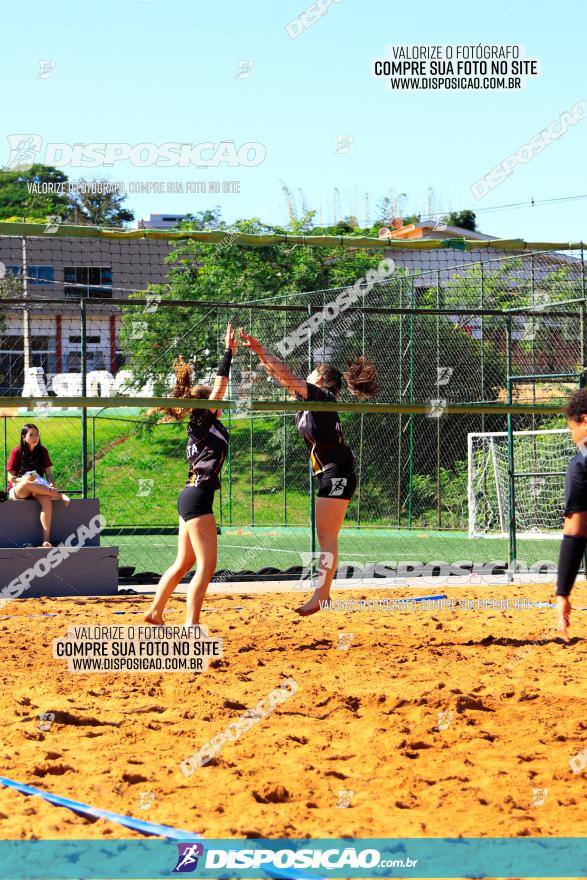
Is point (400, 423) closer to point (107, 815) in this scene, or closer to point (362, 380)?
point (362, 380)

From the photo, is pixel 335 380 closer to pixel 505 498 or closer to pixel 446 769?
pixel 446 769

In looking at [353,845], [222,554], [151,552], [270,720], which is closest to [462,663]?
[270,720]

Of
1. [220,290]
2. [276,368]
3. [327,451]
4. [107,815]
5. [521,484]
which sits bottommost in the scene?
[107,815]

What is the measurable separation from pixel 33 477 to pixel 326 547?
177 inches

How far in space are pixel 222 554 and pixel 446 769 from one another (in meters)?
11.4

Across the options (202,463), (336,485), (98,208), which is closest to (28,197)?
(98,208)

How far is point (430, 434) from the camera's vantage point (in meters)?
20.2

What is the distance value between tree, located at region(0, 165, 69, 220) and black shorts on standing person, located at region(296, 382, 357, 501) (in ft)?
148

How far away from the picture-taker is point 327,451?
8.16 m

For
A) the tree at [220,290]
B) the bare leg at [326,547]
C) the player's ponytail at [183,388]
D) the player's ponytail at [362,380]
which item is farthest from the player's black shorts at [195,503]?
the tree at [220,290]

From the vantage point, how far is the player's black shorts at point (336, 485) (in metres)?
8.05

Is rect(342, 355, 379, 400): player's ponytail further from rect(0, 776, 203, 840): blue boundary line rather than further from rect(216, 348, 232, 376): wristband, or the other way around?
rect(0, 776, 203, 840): blue boundary line

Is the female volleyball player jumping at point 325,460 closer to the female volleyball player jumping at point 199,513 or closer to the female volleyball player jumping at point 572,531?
the female volleyball player jumping at point 199,513

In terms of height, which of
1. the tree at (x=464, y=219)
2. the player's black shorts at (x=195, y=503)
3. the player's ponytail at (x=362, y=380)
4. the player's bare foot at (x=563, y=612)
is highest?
the tree at (x=464, y=219)
